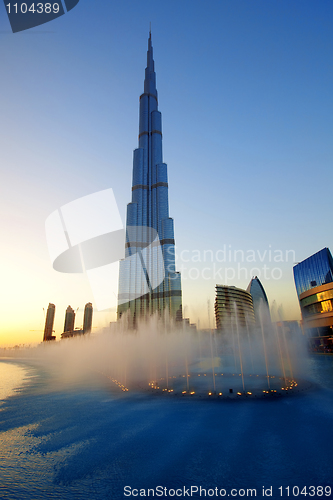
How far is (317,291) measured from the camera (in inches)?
3174

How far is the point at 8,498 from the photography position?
850 centimetres

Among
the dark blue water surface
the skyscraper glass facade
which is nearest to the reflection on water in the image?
the dark blue water surface

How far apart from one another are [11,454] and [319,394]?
2248 cm

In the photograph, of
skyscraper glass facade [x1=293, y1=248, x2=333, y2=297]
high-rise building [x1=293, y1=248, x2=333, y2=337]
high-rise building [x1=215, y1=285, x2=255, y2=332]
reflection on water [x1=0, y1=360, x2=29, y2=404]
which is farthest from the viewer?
high-rise building [x1=215, y1=285, x2=255, y2=332]

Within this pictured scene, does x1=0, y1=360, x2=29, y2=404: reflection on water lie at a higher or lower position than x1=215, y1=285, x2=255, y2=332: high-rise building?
lower

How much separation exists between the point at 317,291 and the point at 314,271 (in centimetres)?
2079

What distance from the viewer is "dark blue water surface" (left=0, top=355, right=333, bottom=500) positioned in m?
9.10

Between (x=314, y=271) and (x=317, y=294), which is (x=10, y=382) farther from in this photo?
(x=314, y=271)

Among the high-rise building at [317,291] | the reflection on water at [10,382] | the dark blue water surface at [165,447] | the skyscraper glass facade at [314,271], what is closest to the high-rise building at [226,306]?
the skyscraper glass facade at [314,271]

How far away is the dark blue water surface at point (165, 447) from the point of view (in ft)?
29.9

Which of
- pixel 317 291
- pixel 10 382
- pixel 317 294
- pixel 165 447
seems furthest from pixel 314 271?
pixel 165 447

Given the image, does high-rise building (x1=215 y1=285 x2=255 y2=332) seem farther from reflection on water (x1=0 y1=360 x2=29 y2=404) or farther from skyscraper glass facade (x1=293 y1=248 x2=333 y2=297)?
reflection on water (x1=0 y1=360 x2=29 y2=404)

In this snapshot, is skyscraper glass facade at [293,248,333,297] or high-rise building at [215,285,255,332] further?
high-rise building at [215,285,255,332]

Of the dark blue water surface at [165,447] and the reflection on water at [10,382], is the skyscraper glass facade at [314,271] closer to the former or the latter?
the dark blue water surface at [165,447]
